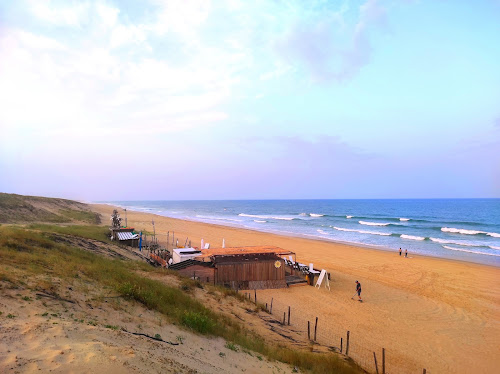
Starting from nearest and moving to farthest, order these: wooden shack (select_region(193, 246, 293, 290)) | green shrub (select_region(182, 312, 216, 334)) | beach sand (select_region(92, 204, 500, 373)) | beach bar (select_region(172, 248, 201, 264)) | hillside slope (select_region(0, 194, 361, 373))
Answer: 1. hillside slope (select_region(0, 194, 361, 373))
2. green shrub (select_region(182, 312, 216, 334))
3. beach sand (select_region(92, 204, 500, 373))
4. wooden shack (select_region(193, 246, 293, 290))
5. beach bar (select_region(172, 248, 201, 264))

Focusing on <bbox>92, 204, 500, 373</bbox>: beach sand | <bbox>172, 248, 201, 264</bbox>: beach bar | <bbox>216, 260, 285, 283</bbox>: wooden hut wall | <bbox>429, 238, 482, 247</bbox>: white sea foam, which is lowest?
<bbox>92, 204, 500, 373</bbox>: beach sand

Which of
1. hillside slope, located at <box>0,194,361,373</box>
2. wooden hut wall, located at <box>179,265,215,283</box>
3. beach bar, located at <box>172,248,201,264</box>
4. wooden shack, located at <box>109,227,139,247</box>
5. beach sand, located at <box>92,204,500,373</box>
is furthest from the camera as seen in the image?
wooden shack, located at <box>109,227,139,247</box>

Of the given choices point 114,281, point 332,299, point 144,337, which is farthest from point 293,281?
point 144,337

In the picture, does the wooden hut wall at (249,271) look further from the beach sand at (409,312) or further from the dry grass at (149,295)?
the dry grass at (149,295)

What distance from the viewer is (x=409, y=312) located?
19.0m

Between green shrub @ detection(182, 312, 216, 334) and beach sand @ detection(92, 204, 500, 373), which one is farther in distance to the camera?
beach sand @ detection(92, 204, 500, 373)

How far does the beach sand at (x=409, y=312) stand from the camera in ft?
44.7

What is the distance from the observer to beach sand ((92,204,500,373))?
A: 13609mm

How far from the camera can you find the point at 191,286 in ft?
54.1

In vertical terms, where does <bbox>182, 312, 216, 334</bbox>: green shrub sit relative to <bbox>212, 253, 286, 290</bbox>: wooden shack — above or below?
above

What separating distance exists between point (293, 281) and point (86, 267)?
1467cm

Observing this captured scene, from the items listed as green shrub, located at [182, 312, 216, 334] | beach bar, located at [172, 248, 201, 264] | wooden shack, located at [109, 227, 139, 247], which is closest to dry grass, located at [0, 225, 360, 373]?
green shrub, located at [182, 312, 216, 334]

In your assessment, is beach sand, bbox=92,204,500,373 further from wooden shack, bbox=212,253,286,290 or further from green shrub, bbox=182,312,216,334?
green shrub, bbox=182,312,216,334

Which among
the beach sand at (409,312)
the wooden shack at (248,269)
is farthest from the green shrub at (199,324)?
the wooden shack at (248,269)
